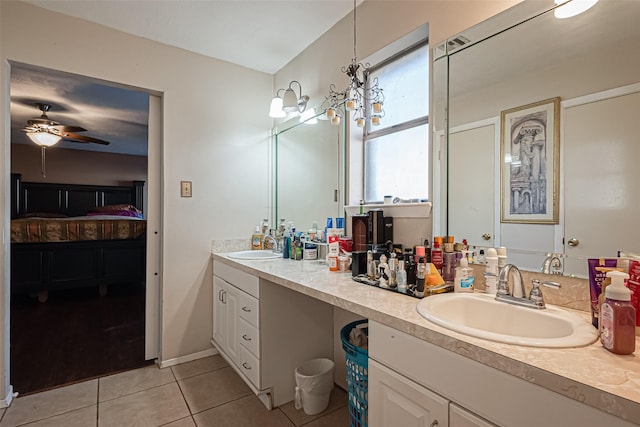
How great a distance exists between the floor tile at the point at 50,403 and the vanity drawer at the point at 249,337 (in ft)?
3.08

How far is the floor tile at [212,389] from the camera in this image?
6.06ft

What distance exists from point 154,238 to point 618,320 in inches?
101

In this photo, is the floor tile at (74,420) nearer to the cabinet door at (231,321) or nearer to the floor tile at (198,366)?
the floor tile at (198,366)

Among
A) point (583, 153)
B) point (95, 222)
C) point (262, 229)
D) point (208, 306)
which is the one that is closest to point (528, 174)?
point (583, 153)

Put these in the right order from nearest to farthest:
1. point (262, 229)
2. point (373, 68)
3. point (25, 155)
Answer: point (373, 68), point (262, 229), point (25, 155)

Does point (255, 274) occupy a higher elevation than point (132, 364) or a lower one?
higher

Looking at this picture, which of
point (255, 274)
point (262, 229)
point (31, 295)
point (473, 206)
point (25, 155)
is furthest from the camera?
point (25, 155)

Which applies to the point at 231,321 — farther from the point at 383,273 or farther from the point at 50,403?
the point at 383,273

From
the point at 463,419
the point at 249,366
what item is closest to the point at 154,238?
the point at 249,366

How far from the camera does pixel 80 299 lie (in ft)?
13.1

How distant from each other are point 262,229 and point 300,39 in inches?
60.6

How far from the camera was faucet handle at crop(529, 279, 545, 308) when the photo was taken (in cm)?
101

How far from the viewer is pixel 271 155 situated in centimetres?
279

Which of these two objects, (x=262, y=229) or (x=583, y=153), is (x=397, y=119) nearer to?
(x=583, y=153)
